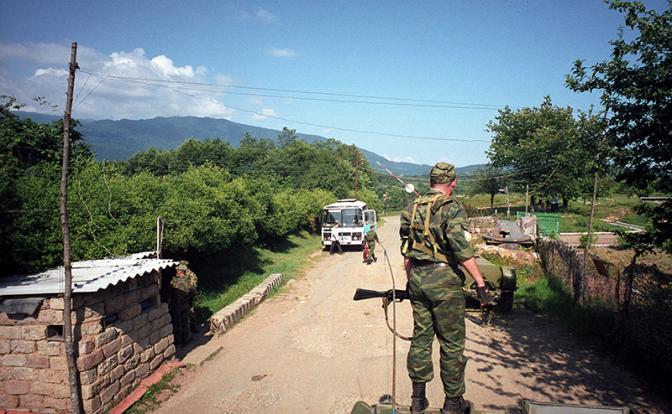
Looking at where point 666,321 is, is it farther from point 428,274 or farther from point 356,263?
point 356,263

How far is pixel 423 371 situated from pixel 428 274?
95cm

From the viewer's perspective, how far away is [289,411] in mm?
5879

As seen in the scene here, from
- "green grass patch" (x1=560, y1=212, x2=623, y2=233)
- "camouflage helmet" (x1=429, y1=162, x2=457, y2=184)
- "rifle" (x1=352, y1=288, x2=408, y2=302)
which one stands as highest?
"camouflage helmet" (x1=429, y1=162, x2=457, y2=184)

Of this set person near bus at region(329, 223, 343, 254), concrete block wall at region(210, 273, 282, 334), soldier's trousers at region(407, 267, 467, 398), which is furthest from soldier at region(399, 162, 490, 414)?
person near bus at region(329, 223, 343, 254)

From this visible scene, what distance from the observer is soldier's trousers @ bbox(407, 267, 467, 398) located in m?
3.69

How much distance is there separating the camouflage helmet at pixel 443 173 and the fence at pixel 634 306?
199 inches

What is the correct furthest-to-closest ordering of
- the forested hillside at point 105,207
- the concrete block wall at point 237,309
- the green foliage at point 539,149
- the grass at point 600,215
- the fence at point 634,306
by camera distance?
the green foliage at point 539,149, the grass at point 600,215, the concrete block wall at point 237,309, the forested hillside at point 105,207, the fence at point 634,306

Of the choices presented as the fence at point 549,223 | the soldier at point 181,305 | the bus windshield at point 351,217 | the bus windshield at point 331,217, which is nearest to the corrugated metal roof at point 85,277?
the soldier at point 181,305

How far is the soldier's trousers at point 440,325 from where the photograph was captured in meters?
3.69

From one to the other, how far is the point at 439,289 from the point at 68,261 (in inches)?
182

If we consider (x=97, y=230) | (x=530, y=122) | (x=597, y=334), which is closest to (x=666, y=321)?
(x=597, y=334)

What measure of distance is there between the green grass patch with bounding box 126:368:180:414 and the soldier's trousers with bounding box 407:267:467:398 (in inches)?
181

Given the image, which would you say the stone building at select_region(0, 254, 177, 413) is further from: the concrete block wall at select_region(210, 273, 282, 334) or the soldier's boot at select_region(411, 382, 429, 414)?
the soldier's boot at select_region(411, 382, 429, 414)

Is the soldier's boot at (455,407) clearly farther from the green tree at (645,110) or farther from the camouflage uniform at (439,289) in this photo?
the green tree at (645,110)
